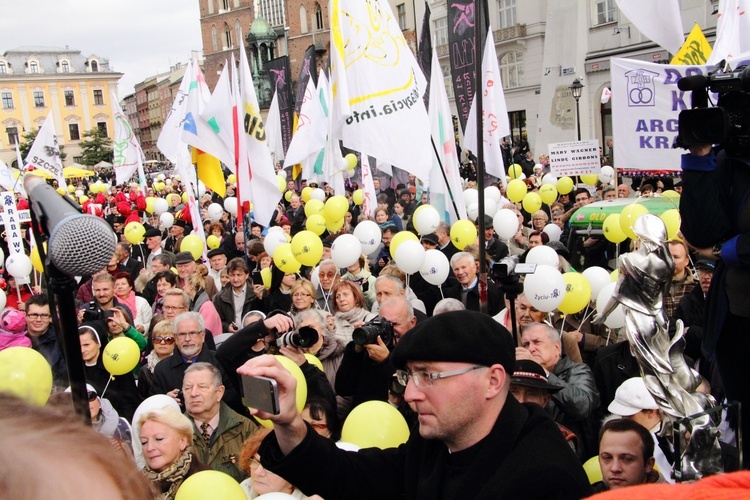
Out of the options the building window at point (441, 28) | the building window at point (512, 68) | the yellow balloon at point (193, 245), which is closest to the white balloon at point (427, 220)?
the yellow balloon at point (193, 245)

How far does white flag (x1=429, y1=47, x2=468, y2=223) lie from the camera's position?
9352 mm

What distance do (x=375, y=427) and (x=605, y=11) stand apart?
28752mm

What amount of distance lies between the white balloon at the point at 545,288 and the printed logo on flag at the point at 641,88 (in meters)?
2.11

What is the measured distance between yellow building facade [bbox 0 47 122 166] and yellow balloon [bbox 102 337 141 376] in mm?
83630

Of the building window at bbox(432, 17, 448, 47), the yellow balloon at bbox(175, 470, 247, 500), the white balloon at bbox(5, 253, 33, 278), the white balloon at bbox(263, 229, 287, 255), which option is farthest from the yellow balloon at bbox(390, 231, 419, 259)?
the building window at bbox(432, 17, 448, 47)

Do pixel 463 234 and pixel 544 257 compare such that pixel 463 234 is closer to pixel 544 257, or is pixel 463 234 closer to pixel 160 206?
pixel 544 257

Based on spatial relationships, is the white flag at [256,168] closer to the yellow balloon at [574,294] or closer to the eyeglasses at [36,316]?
the eyeglasses at [36,316]

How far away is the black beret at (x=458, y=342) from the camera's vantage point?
2119mm

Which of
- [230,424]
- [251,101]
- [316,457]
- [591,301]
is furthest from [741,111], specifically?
[251,101]

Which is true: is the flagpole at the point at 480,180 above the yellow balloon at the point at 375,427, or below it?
above

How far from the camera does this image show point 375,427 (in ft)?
11.8

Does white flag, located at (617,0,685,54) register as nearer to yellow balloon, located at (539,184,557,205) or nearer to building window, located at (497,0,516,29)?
yellow balloon, located at (539,184,557,205)

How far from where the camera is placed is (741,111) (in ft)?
7.20

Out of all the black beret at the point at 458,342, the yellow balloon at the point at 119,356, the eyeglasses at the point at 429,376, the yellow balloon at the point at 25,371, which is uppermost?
the black beret at the point at 458,342
